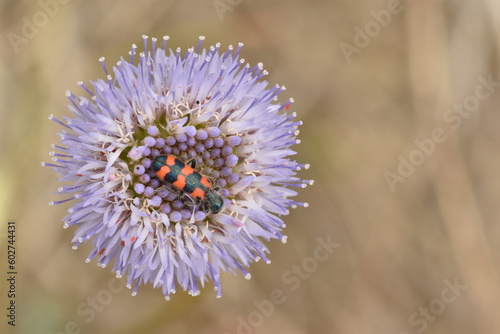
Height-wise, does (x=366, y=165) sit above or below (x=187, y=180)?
below

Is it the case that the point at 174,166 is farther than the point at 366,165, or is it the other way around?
the point at 366,165

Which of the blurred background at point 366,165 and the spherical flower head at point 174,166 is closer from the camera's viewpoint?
the spherical flower head at point 174,166

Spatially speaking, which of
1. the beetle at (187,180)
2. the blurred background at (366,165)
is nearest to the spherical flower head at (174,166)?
the beetle at (187,180)

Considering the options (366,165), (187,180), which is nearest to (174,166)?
(187,180)

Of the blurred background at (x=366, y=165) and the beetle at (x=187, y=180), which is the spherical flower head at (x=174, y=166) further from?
the blurred background at (x=366, y=165)

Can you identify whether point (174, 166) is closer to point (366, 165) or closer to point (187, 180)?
point (187, 180)

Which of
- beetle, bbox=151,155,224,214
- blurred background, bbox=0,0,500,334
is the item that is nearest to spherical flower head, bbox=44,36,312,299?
beetle, bbox=151,155,224,214
